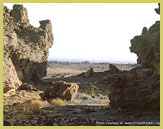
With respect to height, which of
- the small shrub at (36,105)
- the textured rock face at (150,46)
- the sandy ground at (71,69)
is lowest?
the small shrub at (36,105)

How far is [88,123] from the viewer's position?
13312 millimetres

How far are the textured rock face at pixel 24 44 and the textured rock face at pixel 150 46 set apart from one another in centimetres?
970

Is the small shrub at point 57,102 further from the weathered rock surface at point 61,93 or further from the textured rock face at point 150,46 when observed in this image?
the textured rock face at point 150,46

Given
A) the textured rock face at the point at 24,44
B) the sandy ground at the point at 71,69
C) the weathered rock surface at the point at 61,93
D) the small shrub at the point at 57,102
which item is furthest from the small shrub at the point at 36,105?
the sandy ground at the point at 71,69

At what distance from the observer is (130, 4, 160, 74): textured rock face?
23.2 meters

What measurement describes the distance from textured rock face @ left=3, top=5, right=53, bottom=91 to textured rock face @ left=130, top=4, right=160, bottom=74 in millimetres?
9697

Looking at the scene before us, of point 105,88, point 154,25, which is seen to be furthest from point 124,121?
point 105,88

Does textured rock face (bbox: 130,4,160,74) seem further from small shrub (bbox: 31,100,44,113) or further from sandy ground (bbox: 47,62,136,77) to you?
sandy ground (bbox: 47,62,136,77)

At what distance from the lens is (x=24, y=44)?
1121 inches

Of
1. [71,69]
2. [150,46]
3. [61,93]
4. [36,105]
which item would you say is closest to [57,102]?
[61,93]

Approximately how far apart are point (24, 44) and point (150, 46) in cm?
1186

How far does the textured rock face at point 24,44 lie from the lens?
25062 millimetres

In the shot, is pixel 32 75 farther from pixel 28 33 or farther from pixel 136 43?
pixel 136 43

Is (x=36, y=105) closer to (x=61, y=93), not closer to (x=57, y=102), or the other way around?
(x=57, y=102)
